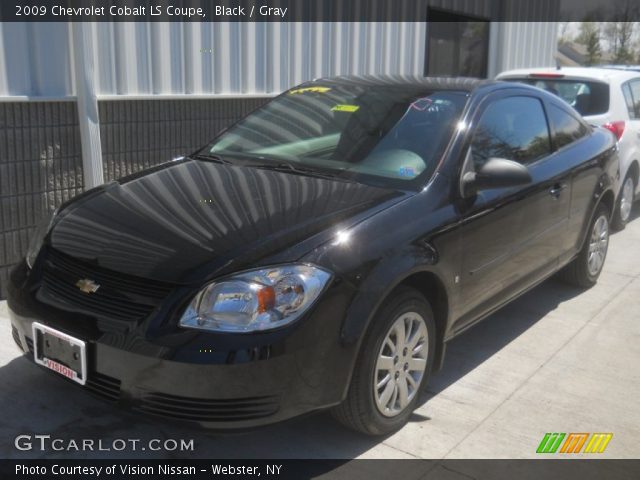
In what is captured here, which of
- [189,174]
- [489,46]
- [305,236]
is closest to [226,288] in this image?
[305,236]

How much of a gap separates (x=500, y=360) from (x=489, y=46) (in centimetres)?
836

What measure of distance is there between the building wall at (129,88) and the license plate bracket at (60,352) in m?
2.26

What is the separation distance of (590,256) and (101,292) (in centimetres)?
399

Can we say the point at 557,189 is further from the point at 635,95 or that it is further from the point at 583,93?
the point at 635,95

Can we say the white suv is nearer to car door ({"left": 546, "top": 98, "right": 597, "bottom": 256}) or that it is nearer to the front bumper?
car door ({"left": 546, "top": 98, "right": 597, "bottom": 256})

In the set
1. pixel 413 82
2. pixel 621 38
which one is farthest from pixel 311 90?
pixel 621 38

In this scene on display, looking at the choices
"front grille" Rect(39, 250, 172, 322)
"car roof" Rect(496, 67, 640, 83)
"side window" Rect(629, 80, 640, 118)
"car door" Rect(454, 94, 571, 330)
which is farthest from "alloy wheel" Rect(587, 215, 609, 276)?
"front grille" Rect(39, 250, 172, 322)

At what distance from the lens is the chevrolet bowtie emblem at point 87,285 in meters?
3.04

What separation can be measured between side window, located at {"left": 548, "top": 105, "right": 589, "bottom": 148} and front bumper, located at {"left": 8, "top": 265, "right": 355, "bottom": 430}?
269 centimetres

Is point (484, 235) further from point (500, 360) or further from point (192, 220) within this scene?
point (192, 220)

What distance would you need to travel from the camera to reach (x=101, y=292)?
301 centimetres

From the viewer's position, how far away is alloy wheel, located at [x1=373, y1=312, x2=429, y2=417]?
3.30 meters

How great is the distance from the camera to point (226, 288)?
287cm

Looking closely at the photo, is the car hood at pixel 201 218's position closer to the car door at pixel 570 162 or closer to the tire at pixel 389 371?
the tire at pixel 389 371
